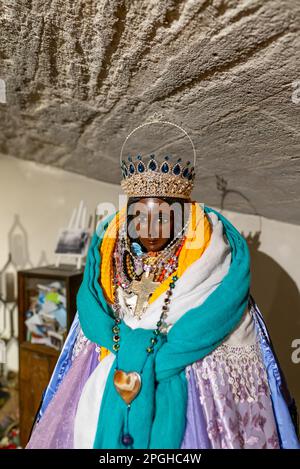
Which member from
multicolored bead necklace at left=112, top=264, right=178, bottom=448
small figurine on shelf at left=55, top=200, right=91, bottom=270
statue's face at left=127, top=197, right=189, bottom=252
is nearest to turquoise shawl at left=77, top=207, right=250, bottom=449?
multicolored bead necklace at left=112, top=264, right=178, bottom=448

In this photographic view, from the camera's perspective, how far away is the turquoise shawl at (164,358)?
0.75 metres

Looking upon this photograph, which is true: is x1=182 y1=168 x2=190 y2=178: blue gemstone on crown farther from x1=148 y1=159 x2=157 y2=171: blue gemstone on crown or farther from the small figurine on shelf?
the small figurine on shelf

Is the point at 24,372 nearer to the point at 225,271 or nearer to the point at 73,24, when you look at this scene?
the point at 225,271

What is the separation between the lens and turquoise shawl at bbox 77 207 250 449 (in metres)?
0.75

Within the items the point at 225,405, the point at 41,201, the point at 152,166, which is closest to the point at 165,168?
the point at 152,166

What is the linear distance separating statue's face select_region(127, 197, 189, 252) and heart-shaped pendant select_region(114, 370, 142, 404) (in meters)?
0.38

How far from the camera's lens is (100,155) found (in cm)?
167

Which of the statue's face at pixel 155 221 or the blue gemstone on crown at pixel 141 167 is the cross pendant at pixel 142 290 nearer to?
the statue's face at pixel 155 221

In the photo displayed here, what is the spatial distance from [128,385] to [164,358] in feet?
0.34

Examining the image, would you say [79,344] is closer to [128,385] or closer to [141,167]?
[128,385]

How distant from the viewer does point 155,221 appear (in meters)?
0.97

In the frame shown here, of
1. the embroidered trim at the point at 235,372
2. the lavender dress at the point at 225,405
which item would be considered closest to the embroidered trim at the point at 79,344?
the lavender dress at the point at 225,405

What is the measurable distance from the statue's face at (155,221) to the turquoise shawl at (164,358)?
21 cm
